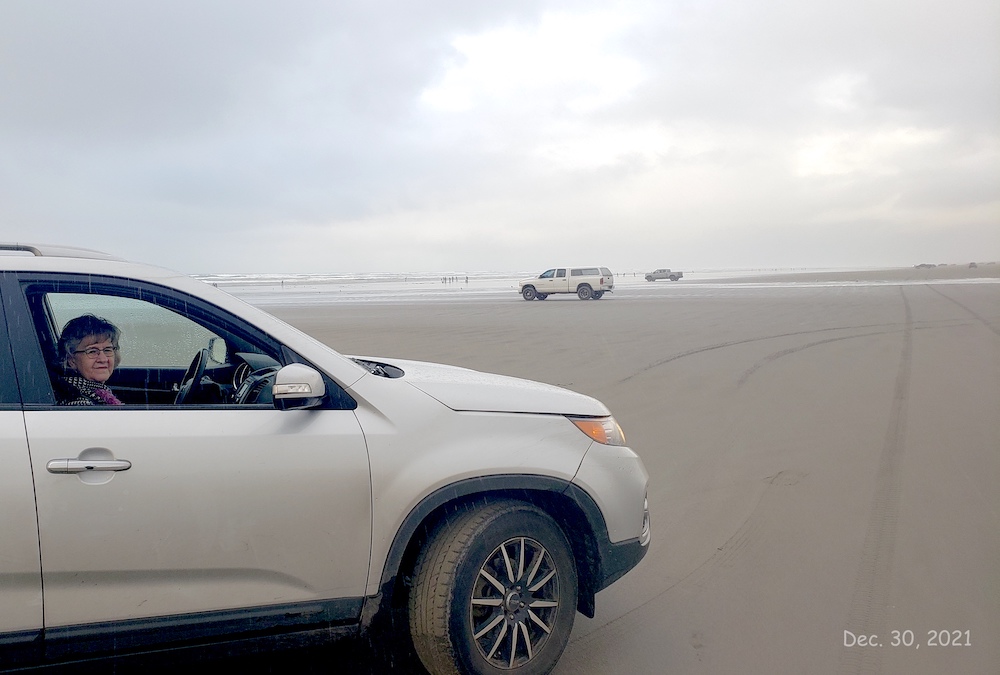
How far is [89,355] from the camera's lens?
122 inches

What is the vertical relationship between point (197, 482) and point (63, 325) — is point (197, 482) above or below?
below

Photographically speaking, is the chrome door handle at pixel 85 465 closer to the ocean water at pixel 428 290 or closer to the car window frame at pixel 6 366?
the car window frame at pixel 6 366

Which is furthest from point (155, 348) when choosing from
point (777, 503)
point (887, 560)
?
point (887, 560)

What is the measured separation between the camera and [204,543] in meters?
2.50

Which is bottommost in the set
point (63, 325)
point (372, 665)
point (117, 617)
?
point (372, 665)

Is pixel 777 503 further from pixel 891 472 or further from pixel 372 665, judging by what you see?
pixel 372 665

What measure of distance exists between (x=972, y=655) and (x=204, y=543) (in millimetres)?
3276

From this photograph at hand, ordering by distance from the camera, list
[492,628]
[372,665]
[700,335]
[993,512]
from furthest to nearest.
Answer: [700,335]
[993,512]
[372,665]
[492,628]

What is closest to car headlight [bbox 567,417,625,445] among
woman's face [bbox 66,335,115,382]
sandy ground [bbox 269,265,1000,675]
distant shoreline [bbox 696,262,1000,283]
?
sandy ground [bbox 269,265,1000,675]

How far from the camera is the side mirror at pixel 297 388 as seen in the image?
256cm

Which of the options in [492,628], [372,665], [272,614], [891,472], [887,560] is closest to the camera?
[272,614]

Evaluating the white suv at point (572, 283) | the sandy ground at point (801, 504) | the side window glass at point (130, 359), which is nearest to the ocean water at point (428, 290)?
the white suv at point (572, 283)

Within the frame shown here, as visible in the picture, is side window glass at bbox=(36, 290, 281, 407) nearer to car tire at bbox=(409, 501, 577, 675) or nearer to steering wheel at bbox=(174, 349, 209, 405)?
steering wheel at bbox=(174, 349, 209, 405)

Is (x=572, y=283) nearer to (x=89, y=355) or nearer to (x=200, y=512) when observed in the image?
(x=89, y=355)
